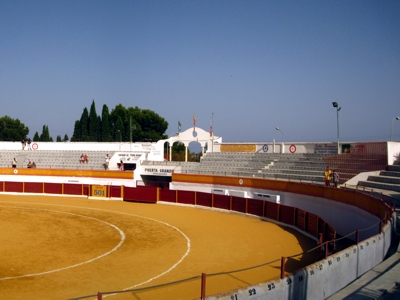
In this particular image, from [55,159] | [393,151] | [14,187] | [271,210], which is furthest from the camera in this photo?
[55,159]

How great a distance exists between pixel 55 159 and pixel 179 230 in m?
24.7

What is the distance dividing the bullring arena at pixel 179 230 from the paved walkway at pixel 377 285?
0.28 metres

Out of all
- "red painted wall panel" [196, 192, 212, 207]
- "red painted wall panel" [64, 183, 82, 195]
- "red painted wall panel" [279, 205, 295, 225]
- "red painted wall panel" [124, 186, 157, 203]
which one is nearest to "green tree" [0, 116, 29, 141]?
"red painted wall panel" [64, 183, 82, 195]

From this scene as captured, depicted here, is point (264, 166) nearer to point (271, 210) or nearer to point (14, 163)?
point (271, 210)

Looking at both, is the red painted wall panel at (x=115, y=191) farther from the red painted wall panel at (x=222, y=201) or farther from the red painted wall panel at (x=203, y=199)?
the red painted wall panel at (x=222, y=201)

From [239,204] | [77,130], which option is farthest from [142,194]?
[77,130]

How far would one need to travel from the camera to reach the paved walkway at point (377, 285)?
7570 millimetres

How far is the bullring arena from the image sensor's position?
10289 mm

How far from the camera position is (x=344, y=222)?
18453 millimetres

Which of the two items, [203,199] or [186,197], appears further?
[186,197]

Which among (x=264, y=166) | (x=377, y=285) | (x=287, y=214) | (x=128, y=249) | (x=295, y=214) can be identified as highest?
(x=264, y=166)

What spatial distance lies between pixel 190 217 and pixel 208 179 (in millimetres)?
6617

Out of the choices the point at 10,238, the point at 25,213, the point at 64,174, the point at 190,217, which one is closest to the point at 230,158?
the point at 190,217

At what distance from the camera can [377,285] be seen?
26.3 ft
